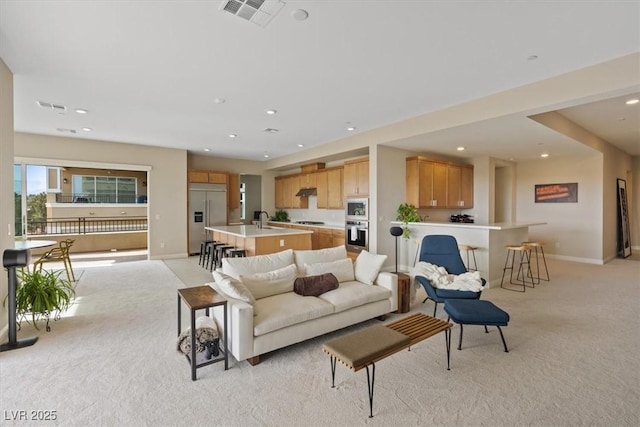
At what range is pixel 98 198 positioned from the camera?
10.4m

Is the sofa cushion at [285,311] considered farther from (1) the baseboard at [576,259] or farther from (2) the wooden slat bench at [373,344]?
(1) the baseboard at [576,259]

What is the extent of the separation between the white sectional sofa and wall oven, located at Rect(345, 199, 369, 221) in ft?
8.49

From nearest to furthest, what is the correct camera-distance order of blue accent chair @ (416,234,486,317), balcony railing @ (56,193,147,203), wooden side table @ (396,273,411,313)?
wooden side table @ (396,273,411,313) < blue accent chair @ (416,234,486,317) < balcony railing @ (56,193,147,203)

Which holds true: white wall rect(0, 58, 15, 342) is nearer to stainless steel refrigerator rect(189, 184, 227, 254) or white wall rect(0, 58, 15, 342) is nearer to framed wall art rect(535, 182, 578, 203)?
stainless steel refrigerator rect(189, 184, 227, 254)

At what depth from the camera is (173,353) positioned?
2.78m

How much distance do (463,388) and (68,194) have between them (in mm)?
12224

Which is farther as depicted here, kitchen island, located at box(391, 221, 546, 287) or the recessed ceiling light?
kitchen island, located at box(391, 221, 546, 287)

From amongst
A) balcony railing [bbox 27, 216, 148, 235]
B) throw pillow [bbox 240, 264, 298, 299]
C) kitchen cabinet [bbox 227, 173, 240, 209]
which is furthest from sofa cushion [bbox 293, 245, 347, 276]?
balcony railing [bbox 27, 216, 148, 235]

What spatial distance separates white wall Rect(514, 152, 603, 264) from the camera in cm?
693

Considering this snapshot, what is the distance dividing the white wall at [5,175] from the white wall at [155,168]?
13.0 feet

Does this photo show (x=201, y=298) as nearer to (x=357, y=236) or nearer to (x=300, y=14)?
(x=300, y=14)

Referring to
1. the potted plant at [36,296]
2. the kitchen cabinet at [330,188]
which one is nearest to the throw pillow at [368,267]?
the potted plant at [36,296]

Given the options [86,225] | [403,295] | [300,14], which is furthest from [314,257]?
[86,225]

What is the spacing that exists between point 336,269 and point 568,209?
711 centimetres
